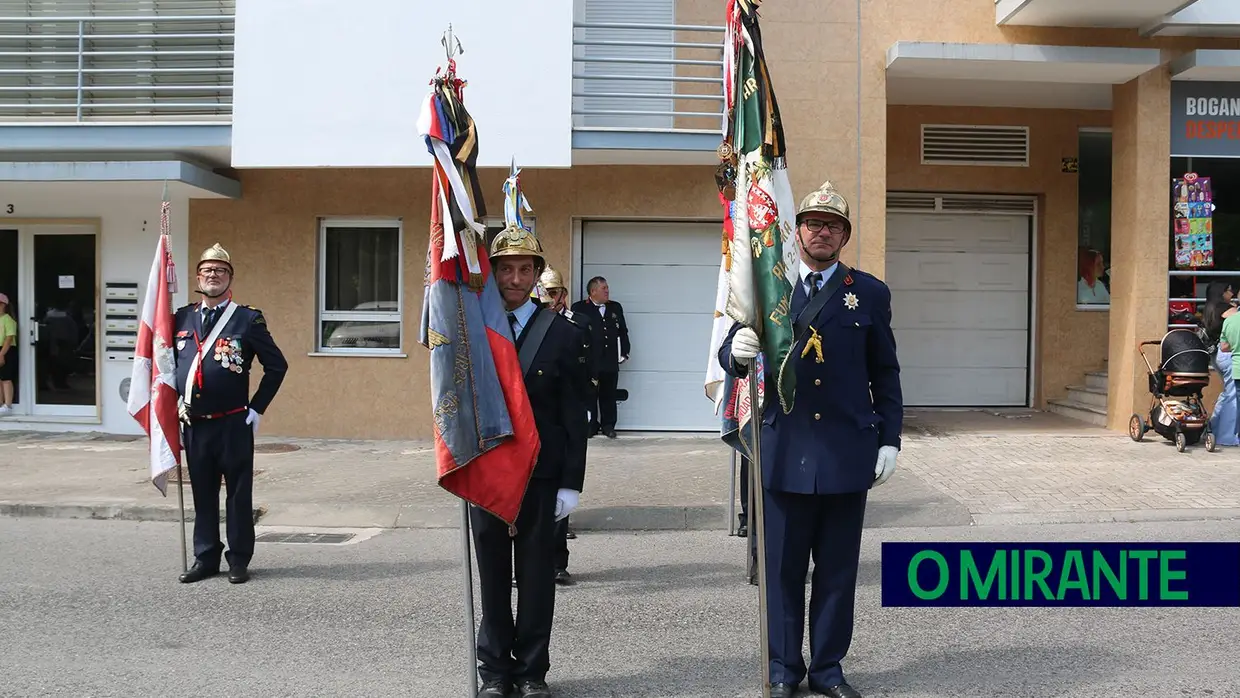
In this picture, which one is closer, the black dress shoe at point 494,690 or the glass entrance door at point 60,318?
the black dress shoe at point 494,690

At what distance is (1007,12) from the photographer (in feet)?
41.1

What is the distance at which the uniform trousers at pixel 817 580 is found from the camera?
14.9ft

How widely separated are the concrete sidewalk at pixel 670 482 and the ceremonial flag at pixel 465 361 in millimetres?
4378

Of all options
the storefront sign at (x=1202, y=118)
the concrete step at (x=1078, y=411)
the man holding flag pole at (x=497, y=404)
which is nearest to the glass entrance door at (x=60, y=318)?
the man holding flag pole at (x=497, y=404)

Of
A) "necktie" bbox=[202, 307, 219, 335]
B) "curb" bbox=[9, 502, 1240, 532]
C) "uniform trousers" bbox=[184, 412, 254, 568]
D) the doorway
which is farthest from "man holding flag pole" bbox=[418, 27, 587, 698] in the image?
the doorway

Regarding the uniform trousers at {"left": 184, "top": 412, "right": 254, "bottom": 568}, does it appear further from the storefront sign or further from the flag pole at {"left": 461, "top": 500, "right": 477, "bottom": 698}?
the storefront sign

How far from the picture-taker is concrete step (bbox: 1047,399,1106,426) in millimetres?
13609

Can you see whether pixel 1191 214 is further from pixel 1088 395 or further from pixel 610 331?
pixel 610 331

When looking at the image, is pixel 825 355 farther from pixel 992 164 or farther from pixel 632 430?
pixel 992 164

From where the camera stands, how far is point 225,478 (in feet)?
22.6

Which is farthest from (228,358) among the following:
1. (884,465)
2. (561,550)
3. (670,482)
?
(670,482)

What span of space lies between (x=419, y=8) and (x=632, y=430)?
18.8 ft

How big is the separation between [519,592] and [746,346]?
1.49 meters

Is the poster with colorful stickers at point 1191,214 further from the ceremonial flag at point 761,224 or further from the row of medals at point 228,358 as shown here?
the row of medals at point 228,358
